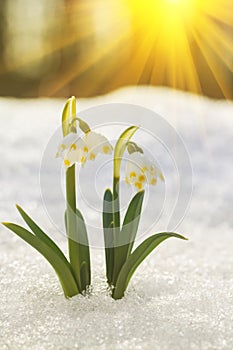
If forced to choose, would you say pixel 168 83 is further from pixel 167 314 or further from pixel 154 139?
pixel 167 314

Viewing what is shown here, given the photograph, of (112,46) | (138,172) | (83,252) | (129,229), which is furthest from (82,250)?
(112,46)

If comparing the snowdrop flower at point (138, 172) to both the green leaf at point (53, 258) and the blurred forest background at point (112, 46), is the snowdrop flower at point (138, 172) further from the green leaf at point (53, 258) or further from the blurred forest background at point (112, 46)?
the blurred forest background at point (112, 46)

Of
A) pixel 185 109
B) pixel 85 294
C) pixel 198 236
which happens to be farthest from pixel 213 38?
pixel 85 294

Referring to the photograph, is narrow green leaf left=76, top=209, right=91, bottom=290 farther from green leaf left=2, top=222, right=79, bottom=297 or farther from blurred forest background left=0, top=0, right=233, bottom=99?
blurred forest background left=0, top=0, right=233, bottom=99

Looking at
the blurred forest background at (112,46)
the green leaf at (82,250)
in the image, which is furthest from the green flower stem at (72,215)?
the blurred forest background at (112,46)

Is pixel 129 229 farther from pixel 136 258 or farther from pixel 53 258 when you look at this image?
pixel 53 258

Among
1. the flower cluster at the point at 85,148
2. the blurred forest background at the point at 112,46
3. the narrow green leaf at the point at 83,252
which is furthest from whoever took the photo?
the blurred forest background at the point at 112,46

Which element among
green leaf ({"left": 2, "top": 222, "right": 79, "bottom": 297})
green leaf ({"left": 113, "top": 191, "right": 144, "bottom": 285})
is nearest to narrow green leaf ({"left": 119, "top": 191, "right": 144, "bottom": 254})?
green leaf ({"left": 113, "top": 191, "right": 144, "bottom": 285})
